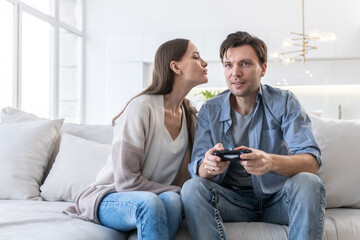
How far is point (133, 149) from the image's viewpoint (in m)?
1.96

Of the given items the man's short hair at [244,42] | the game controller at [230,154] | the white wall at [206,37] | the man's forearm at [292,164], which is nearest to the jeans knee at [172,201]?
the game controller at [230,154]

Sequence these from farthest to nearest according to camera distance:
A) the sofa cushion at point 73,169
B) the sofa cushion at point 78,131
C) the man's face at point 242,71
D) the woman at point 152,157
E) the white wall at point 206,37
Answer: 1. the white wall at point 206,37
2. the sofa cushion at point 78,131
3. the sofa cushion at point 73,169
4. the man's face at point 242,71
5. the woman at point 152,157

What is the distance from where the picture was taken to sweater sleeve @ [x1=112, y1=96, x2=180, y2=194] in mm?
1925

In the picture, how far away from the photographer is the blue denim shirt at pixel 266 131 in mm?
1923

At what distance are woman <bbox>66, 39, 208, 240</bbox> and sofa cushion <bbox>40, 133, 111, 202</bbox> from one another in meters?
0.26

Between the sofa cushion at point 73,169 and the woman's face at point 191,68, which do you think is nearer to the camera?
the woman's face at point 191,68

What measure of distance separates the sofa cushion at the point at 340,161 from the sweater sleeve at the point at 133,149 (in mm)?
774

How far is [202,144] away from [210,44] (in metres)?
5.03

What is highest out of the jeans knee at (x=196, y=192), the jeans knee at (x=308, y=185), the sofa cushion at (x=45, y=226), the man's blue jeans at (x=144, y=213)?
the jeans knee at (x=308, y=185)

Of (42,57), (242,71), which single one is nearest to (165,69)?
(242,71)

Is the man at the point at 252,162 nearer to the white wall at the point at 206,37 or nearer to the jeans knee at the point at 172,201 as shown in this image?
the jeans knee at the point at 172,201

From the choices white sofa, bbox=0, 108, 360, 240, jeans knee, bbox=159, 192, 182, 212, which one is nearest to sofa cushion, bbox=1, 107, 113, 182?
white sofa, bbox=0, 108, 360, 240

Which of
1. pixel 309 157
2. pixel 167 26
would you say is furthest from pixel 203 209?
pixel 167 26

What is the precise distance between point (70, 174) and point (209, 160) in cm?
91
